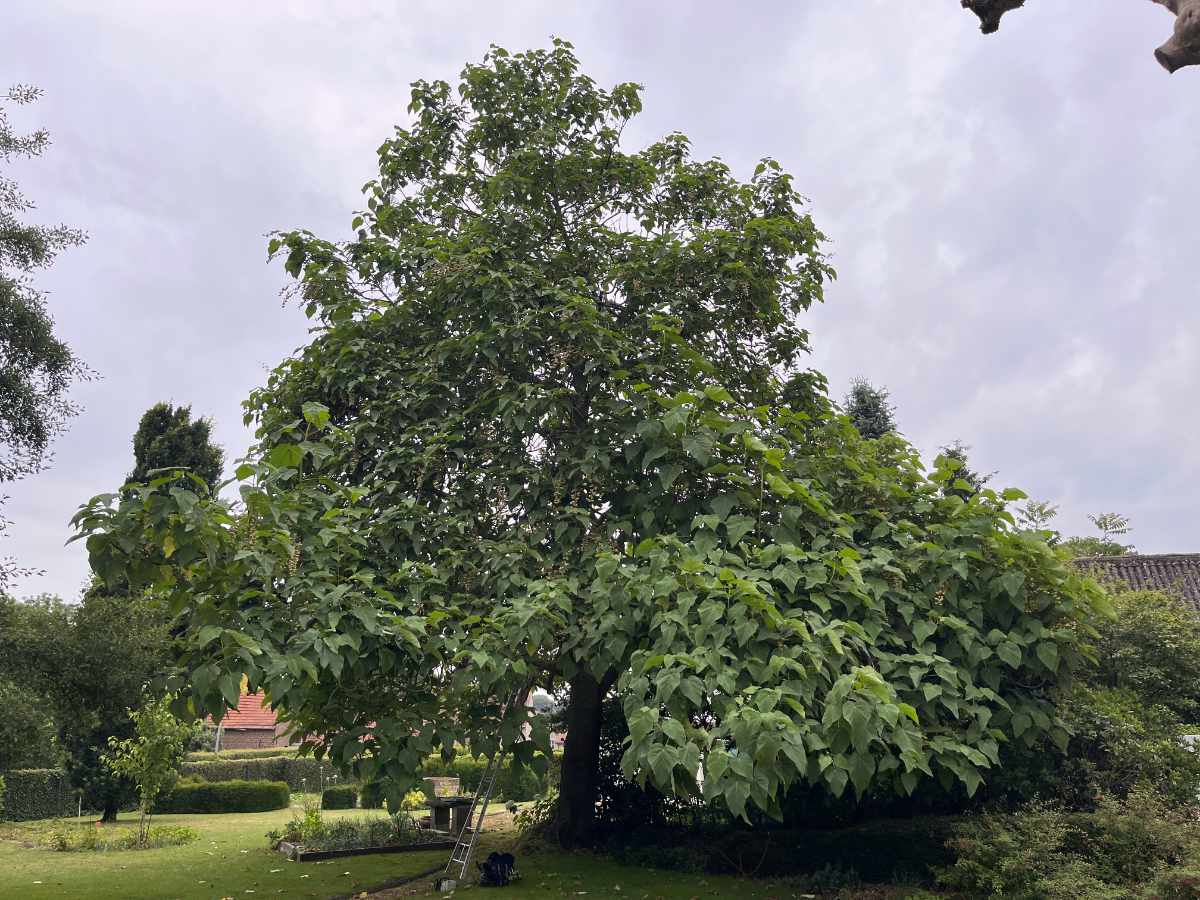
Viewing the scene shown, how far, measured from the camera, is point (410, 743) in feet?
22.0

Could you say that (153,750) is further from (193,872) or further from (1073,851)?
(1073,851)

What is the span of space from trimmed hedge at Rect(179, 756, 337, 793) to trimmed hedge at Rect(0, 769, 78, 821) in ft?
10.6

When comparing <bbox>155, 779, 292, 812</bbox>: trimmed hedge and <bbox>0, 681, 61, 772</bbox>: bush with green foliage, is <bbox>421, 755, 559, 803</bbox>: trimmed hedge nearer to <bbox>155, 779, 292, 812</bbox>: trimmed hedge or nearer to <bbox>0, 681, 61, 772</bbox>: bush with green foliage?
<bbox>155, 779, 292, 812</bbox>: trimmed hedge

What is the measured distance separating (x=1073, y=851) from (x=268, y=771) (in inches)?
1015

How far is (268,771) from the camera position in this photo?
27844 mm

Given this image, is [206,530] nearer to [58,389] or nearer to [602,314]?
[602,314]

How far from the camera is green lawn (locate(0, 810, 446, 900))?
934cm

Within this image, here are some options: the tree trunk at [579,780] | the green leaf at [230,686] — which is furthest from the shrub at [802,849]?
the green leaf at [230,686]

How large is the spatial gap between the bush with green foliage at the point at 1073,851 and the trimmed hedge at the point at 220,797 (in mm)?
21199

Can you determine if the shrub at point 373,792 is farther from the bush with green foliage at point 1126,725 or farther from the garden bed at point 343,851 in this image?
the garden bed at point 343,851

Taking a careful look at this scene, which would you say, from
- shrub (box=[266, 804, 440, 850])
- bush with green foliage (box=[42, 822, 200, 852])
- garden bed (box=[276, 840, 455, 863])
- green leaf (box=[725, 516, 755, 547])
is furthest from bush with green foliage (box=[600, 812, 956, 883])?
bush with green foliage (box=[42, 822, 200, 852])

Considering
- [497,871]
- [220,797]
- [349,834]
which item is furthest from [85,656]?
[497,871]

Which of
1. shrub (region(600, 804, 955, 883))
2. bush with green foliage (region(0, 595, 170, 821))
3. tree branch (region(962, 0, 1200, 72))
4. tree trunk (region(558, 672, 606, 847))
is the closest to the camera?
tree branch (region(962, 0, 1200, 72))

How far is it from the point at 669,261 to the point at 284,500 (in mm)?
4692
